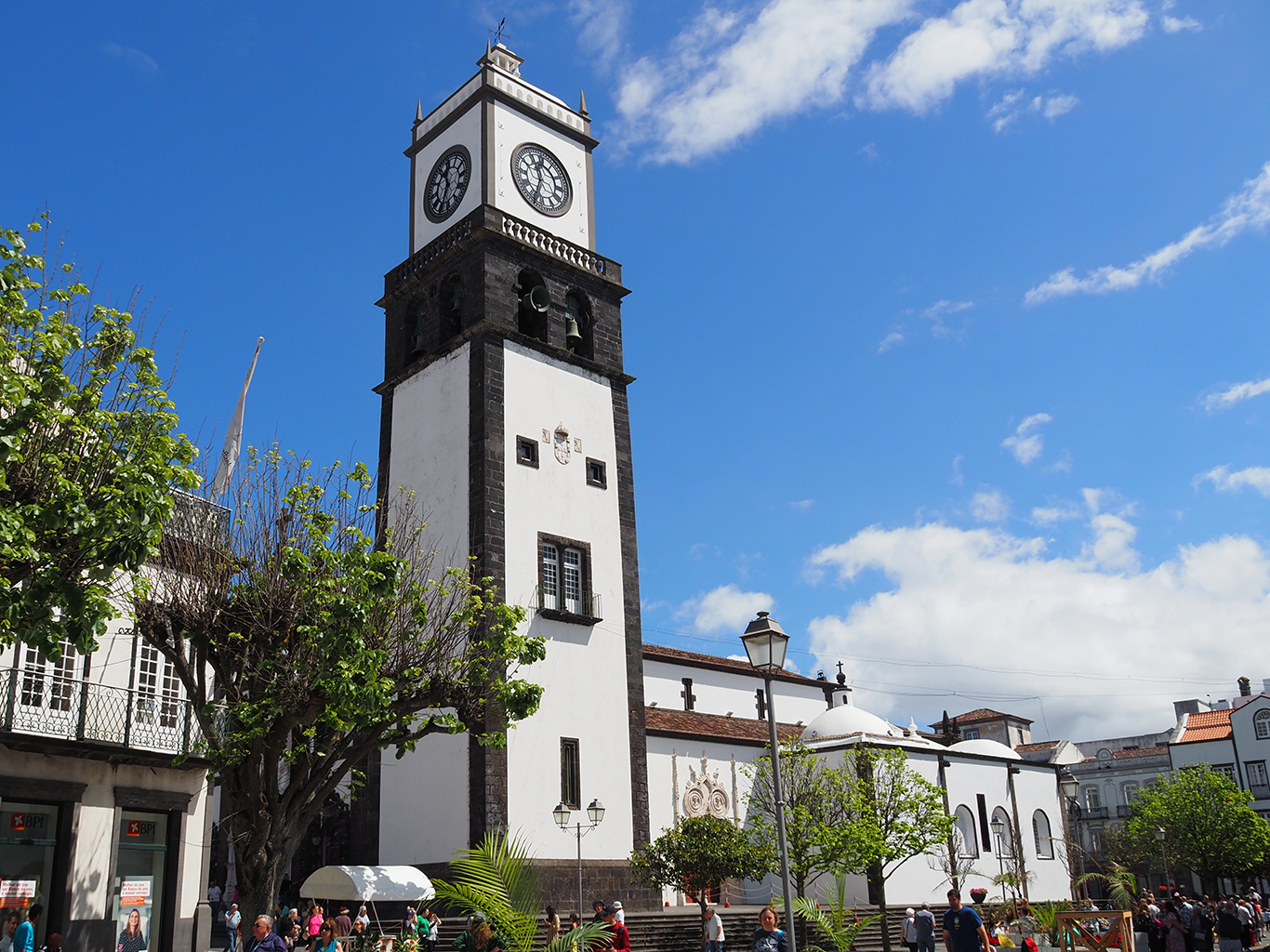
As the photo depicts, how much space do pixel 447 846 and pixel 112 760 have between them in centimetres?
888

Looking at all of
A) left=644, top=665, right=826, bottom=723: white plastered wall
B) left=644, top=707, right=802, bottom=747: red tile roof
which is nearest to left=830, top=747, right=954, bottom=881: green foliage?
left=644, top=707, right=802, bottom=747: red tile roof

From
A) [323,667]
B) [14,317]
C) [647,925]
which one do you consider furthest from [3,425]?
[647,925]

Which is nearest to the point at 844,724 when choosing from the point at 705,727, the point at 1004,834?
the point at 705,727

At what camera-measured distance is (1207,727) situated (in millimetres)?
68438

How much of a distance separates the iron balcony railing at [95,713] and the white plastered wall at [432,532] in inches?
258

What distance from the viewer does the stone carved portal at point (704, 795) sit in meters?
33.2

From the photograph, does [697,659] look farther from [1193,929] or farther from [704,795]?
[1193,929]

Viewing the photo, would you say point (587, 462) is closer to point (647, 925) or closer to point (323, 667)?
point (647, 925)

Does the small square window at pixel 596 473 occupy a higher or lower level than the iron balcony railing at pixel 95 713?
higher

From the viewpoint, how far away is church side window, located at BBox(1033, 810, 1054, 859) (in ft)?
143

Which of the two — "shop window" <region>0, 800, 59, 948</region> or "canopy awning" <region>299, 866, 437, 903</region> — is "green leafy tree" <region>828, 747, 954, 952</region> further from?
"shop window" <region>0, 800, 59, 948</region>

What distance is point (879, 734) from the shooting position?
39.1 metres

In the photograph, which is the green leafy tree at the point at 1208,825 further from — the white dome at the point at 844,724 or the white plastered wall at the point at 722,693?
the white dome at the point at 844,724

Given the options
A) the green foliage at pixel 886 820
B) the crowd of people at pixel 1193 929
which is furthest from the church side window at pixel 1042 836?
the green foliage at pixel 886 820
